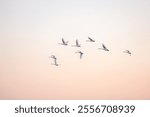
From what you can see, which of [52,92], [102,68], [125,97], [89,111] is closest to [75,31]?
[102,68]

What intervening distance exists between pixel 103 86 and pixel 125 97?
28 centimetres

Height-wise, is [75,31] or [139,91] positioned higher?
[75,31]

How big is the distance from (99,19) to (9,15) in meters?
1.05

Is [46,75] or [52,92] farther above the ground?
[46,75]

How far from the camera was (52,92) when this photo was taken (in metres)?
3.18

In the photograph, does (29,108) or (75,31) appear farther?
(75,31)

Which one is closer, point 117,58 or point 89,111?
point 89,111

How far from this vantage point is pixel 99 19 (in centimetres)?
313

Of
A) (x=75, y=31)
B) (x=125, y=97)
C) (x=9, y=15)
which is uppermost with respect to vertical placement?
(x=9, y=15)

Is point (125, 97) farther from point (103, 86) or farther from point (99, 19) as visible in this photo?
point (99, 19)

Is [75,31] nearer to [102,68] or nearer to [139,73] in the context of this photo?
[102,68]

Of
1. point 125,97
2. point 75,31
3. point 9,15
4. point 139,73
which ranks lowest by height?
point 125,97

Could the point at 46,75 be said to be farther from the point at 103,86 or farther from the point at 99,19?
the point at 99,19

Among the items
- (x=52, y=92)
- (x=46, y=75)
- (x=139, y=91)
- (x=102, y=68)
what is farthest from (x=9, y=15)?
(x=139, y=91)
